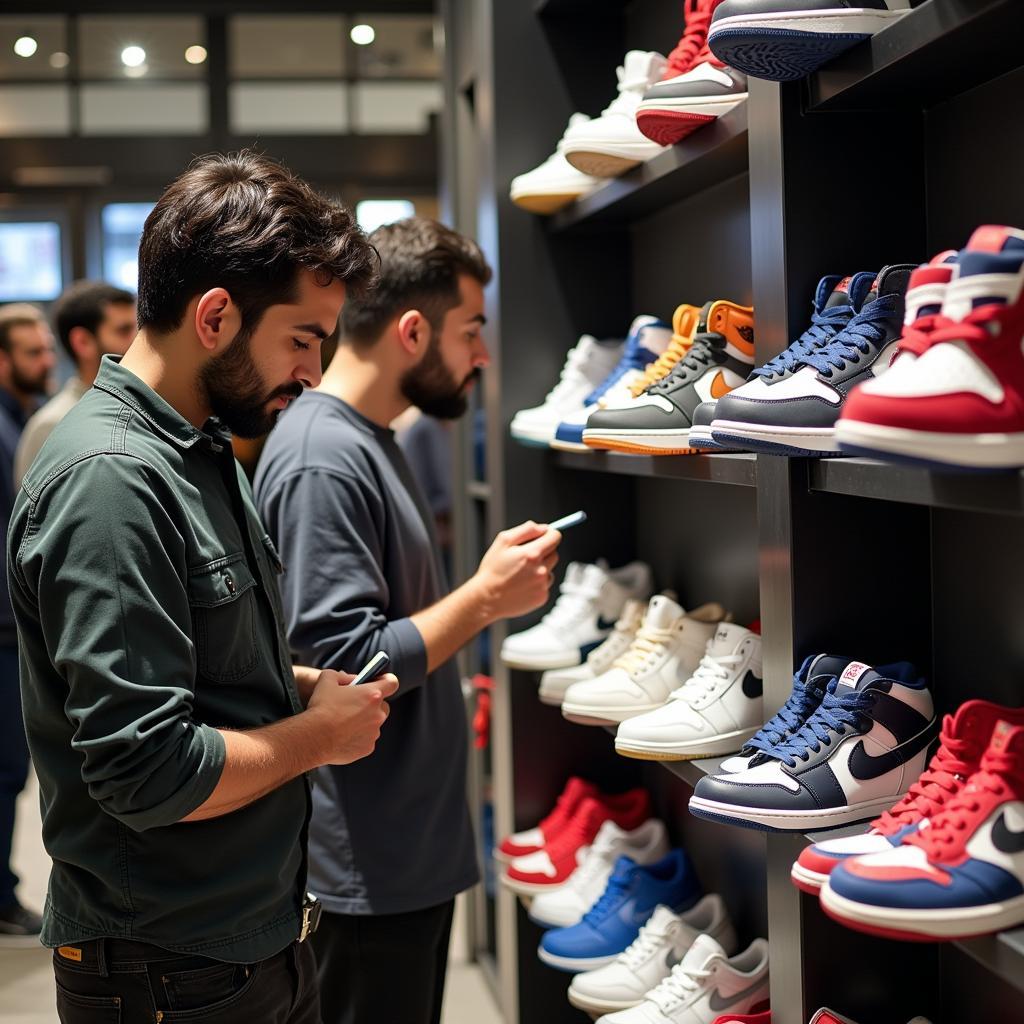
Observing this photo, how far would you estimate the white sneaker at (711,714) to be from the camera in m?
1.71

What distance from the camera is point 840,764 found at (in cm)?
133

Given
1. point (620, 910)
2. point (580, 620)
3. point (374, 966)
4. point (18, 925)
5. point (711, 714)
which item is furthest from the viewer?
point (18, 925)

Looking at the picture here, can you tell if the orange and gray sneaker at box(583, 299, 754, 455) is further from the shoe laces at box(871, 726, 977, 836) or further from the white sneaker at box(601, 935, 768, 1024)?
the white sneaker at box(601, 935, 768, 1024)

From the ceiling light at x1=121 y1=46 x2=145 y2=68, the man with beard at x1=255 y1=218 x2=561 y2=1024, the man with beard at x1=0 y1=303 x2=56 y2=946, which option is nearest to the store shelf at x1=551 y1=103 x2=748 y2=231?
the man with beard at x1=255 y1=218 x2=561 y2=1024

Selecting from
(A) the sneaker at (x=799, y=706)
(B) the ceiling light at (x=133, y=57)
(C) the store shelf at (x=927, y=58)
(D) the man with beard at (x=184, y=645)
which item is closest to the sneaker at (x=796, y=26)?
(C) the store shelf at (x=927, y=58)

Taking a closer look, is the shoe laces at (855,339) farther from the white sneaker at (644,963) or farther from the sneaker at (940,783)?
the white sneaker at (644,963)

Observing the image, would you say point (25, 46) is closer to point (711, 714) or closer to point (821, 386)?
point (711, 714)

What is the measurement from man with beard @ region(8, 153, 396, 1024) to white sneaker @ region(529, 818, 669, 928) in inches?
32.6

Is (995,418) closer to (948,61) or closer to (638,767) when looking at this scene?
(948,61)

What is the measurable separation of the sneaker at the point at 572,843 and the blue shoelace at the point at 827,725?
114cm

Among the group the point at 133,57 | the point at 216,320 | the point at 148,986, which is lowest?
the point at 148,986

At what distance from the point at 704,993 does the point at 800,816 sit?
63 cm

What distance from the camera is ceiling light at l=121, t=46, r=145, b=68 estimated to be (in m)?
7.30

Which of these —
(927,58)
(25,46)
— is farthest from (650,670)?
(25,46)
